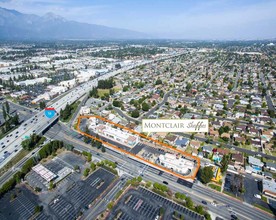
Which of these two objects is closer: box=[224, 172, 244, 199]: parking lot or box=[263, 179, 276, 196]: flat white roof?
box=[263, 179, 276, 196]: flat white roof

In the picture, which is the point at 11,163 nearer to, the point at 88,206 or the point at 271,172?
the point at 88,206

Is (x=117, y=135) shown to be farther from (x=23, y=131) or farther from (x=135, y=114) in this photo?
(x=23, y=131)

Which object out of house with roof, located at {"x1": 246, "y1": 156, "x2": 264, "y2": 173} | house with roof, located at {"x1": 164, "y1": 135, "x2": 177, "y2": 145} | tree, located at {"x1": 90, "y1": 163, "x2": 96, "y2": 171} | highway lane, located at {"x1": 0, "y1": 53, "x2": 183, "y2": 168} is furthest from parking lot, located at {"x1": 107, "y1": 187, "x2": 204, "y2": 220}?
highway lane, located at {"x1": 0, "y1": 53, "x2": 183, "y2": 168}

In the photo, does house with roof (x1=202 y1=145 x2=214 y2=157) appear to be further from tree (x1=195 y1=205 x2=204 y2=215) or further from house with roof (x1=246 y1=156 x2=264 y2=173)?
tree (x1=195 y1=205 x2=204 y2=215)

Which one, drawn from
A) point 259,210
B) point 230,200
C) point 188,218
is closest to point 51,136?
point 188,218

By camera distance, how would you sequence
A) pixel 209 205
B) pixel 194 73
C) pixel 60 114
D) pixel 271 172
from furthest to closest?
pixel 194 73 < pixel 60 114 < pixel 271 172 < pixel 209 205

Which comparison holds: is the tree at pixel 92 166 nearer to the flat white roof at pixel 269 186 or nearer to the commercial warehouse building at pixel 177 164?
the commercial warehouse building at pixel 177 164

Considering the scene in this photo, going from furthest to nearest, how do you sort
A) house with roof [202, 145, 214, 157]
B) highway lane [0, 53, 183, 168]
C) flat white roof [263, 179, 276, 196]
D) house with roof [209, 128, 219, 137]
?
house with roof [209, 128, 219, 137], highway lane [0, 53, 183, 168], house with roof [202, 145, 214, 157], flat white roof [263, 179, 276, 196]

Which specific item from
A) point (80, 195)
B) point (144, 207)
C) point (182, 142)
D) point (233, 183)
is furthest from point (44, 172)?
point (233, 183)
